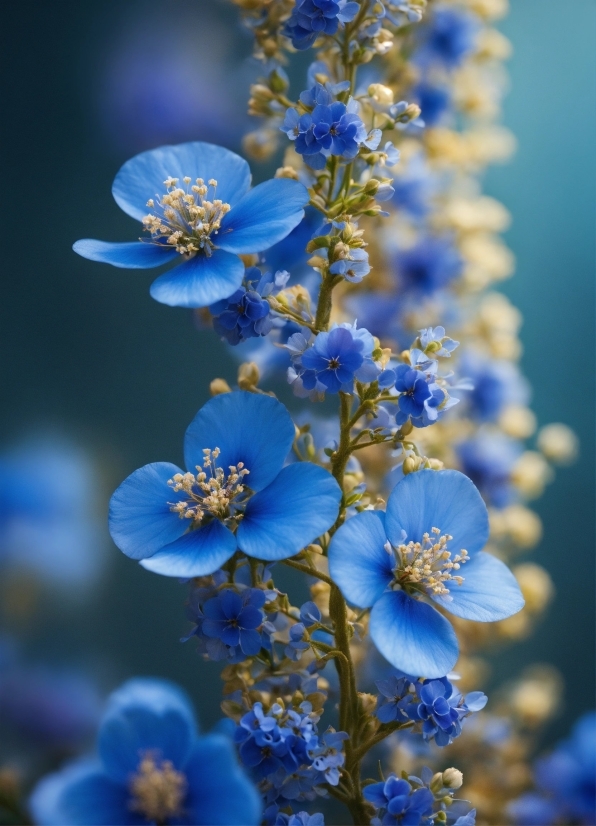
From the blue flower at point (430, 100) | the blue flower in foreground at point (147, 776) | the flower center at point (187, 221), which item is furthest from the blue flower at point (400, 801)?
the blue flower at point (430, 100)

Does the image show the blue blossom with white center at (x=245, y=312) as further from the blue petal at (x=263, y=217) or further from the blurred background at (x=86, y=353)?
the blurred background at (x=86, y=353)

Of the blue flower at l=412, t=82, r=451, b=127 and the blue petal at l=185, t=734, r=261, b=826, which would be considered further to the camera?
the blue flower at l=412, t=82, r=451, b=127

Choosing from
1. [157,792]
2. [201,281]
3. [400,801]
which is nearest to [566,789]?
[400,801]

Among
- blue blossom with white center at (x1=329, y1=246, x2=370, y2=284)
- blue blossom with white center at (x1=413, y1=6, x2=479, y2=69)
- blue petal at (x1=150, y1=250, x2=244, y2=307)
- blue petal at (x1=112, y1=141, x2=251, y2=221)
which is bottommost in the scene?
blue petal at (x1=150, y1=250, x2=244, y2=307)

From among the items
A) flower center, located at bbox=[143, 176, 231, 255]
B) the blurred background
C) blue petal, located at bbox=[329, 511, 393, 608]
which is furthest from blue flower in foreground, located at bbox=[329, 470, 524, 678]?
the blurred background

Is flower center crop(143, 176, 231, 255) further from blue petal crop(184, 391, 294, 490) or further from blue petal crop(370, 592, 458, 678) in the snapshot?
blue petal crop(370, 592, 458, 678)

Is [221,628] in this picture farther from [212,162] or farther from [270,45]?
[270,45]

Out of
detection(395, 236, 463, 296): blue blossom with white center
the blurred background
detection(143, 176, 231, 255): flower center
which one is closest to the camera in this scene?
detection(143, 176, 231, 255): flower center
